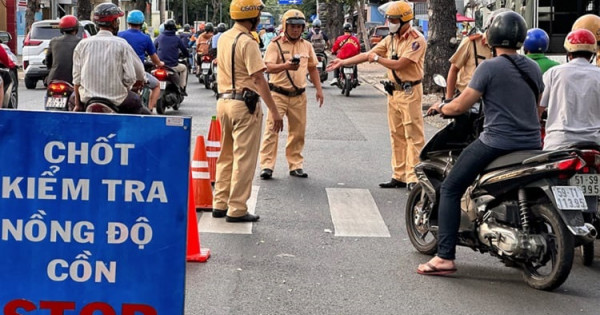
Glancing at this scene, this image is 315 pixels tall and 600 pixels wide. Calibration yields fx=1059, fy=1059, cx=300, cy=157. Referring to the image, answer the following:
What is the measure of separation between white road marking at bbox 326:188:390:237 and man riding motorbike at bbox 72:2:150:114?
218 cm

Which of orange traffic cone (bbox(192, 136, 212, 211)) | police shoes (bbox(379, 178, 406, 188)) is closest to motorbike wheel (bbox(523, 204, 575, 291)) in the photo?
orange traffic cone (bbox(192, 136, 212, 211))

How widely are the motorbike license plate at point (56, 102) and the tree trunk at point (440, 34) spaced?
40.1 feet

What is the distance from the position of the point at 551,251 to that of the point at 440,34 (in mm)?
16757

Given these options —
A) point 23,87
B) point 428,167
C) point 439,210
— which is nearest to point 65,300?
point 439,210

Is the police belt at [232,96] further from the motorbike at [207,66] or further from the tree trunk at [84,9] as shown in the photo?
the tree trunk at [84,9]

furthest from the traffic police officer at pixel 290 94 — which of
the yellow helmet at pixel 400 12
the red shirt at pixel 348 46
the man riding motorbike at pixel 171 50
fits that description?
the red shirt at pixel 348 46

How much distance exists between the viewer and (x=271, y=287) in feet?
22.9

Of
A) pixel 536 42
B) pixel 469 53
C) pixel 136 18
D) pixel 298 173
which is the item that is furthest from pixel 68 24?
pixel 536 42

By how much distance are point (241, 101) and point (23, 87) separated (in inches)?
799

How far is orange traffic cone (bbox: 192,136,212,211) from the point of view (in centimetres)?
975

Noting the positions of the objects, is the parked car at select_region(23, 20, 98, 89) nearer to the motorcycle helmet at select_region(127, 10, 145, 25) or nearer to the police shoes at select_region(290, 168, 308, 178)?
the motorcycle helmet at select_region(127, 10, 145, 25)

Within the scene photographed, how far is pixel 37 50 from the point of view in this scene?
2800 cm

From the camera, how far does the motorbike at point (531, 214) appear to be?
21.9 ft

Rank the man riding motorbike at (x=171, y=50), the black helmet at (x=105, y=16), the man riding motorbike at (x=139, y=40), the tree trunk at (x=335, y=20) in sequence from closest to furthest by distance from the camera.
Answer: the black helmet at (x=105, y=16) → the man riding motorbike at (x=139, y=40) → the man riding motorbike at (x=171, y=50) → the tree trunk at (x=335, y=20)
